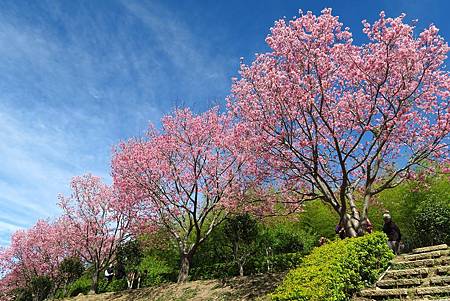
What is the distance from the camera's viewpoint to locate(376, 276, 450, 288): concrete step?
29.3 feet

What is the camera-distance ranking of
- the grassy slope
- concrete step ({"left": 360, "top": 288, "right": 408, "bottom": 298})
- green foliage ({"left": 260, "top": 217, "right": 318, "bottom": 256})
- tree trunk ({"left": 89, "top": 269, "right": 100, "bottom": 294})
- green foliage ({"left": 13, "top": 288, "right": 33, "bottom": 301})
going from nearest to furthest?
concrete step ({"left": 360, "top": 288, "right": 408, "bottom": 298}), the grassy slope, green foliage ({"left": 260, "top": 217, "right": 318, "bottom": 256}), tree trunk ({"left": 89, "top": 269, "right": 100, "bottom": 294}), green foliage ({"left": 13, "top": 288, "right": 33, "bottom": 301})

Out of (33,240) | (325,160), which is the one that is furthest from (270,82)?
(33,240)

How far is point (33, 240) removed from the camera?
3350 cm

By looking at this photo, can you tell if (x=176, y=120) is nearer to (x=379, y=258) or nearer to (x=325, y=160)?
(x=325, y=160)

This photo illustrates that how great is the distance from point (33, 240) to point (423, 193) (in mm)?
30292

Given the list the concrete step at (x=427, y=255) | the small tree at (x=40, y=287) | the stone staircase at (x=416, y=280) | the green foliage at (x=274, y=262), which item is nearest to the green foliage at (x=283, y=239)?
the green foliage at (x=274, y=262)

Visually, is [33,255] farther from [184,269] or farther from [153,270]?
[184,269]

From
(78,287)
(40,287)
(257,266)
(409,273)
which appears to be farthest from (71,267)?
(409,273)

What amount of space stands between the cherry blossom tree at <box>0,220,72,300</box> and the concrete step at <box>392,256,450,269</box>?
25798 mm

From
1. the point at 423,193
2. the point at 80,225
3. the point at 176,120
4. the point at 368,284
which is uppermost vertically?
the point at 176,120

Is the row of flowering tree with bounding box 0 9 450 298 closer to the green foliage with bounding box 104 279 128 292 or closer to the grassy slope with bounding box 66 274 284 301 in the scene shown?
the grassy slope with bounding box 66 274 284 301

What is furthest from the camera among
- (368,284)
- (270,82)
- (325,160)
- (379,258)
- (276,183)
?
(276,183)

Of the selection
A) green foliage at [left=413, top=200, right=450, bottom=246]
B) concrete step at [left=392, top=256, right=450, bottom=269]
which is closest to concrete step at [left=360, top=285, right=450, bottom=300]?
concrete step at [left=392, top=256, right=450, bottom=269]

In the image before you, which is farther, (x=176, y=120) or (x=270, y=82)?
(x=176, y=120)
